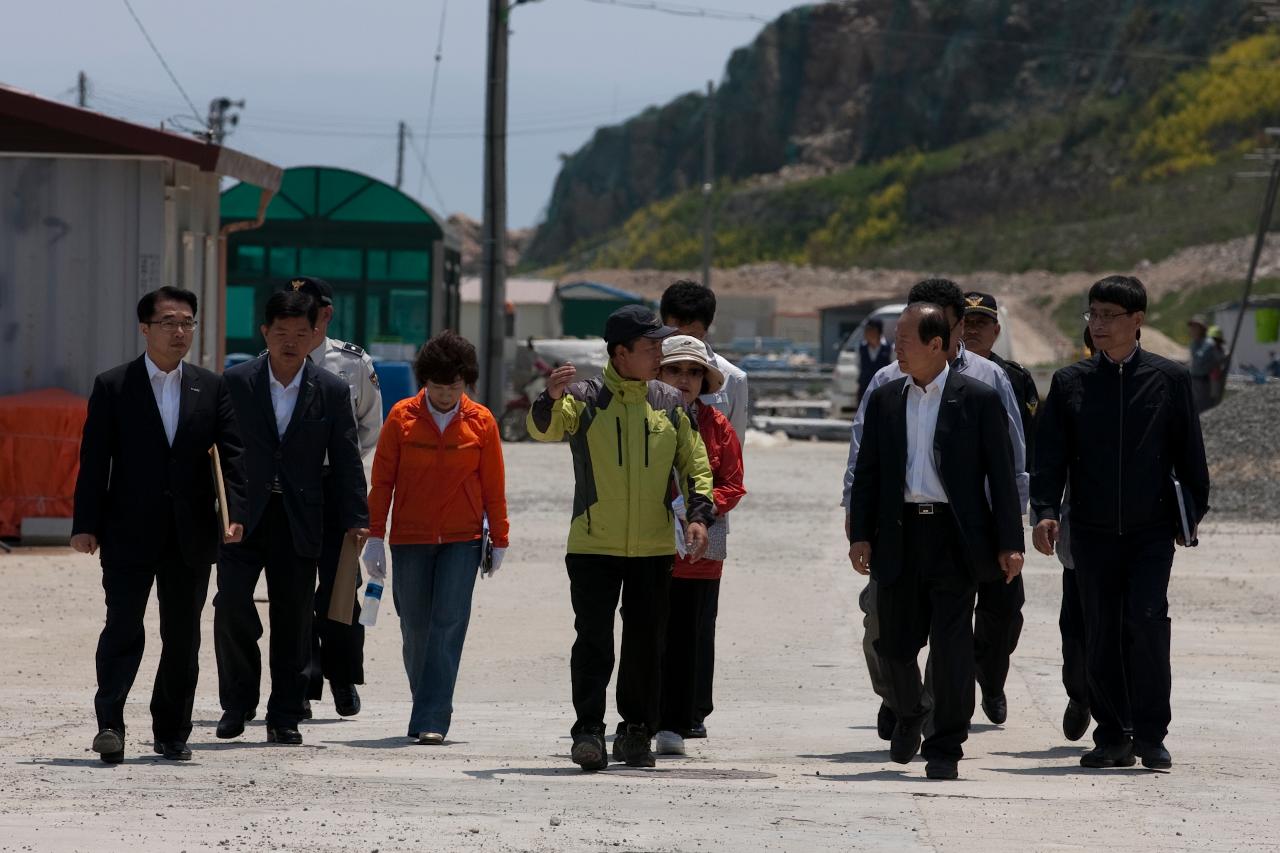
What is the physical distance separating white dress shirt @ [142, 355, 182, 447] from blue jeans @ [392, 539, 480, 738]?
122 cm

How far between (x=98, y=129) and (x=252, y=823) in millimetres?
10565

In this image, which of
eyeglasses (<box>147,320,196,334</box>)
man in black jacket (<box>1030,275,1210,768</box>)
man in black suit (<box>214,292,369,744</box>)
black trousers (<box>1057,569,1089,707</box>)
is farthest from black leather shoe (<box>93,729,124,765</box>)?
black trousers (<box>1057,569,1089,707</box>)

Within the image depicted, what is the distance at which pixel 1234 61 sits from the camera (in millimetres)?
126688

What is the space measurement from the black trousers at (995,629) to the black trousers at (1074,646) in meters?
0.46

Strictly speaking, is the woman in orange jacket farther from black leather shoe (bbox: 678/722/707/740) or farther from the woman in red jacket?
black leather shoe (bbox: 678/722/707/740)

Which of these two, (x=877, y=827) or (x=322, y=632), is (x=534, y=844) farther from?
(x=322, y=632)

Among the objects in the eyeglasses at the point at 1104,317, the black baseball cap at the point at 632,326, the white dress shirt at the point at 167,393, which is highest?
the eyeglasses at the point at 1104,317

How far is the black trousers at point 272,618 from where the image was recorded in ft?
25.8

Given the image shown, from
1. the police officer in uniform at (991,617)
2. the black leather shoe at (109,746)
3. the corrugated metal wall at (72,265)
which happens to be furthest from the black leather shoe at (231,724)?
the corrugated metal wall at (72,265)

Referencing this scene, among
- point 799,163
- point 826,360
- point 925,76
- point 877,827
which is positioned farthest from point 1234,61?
point 877,827

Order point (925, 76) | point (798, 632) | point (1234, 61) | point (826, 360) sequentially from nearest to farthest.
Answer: point (798, 632) < point (826, 360) < point (1234, 61) < point (925, 76)

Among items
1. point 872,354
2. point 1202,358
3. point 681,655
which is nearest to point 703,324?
point 681,655

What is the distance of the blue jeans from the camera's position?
8.16 m

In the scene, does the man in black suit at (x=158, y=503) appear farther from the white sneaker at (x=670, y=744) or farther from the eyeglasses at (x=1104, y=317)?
the eyeglasses at (x=1104, y=317)
